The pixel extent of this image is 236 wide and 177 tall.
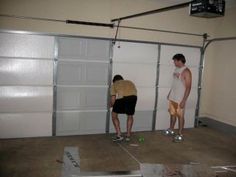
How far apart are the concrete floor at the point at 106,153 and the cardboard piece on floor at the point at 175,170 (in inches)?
8.6

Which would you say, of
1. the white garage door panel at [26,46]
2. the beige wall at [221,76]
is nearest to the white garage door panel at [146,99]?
the beige wall at [221,76]

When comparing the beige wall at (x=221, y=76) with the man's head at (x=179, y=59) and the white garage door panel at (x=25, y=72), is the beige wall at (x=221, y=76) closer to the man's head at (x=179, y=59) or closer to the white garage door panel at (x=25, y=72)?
the man's head at (x=179, y=59)

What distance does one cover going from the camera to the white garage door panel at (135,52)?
577 cm

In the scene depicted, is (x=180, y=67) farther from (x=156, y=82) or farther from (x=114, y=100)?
(x=114, y=100)

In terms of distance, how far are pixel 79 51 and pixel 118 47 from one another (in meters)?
0.84

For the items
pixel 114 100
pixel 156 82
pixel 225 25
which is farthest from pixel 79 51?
pixel 225 25

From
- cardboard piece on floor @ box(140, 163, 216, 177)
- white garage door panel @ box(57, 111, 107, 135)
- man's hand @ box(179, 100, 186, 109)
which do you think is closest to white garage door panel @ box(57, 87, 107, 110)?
white garage door panel @ box(57, 111, 107, 135)

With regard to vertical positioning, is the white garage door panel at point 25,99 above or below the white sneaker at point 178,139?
above

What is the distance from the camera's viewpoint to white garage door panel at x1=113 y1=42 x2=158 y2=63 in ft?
18.9

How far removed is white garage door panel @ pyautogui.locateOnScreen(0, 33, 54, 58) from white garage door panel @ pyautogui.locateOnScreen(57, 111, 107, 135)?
126cm

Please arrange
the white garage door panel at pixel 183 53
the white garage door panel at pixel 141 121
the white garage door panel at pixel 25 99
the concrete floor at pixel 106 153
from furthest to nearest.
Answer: the white garage door panel at pixel 183 53
the white garage door panel at pixel 141 121
the white garage door panel at pixel 25 99
the concrete floor at pixel 106 153

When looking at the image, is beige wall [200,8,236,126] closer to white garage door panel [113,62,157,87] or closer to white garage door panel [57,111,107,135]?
white garage door panel [113,62,157,87]

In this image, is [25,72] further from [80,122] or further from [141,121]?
[141,121]

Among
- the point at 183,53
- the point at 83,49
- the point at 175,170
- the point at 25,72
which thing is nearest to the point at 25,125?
the point at 25,72
